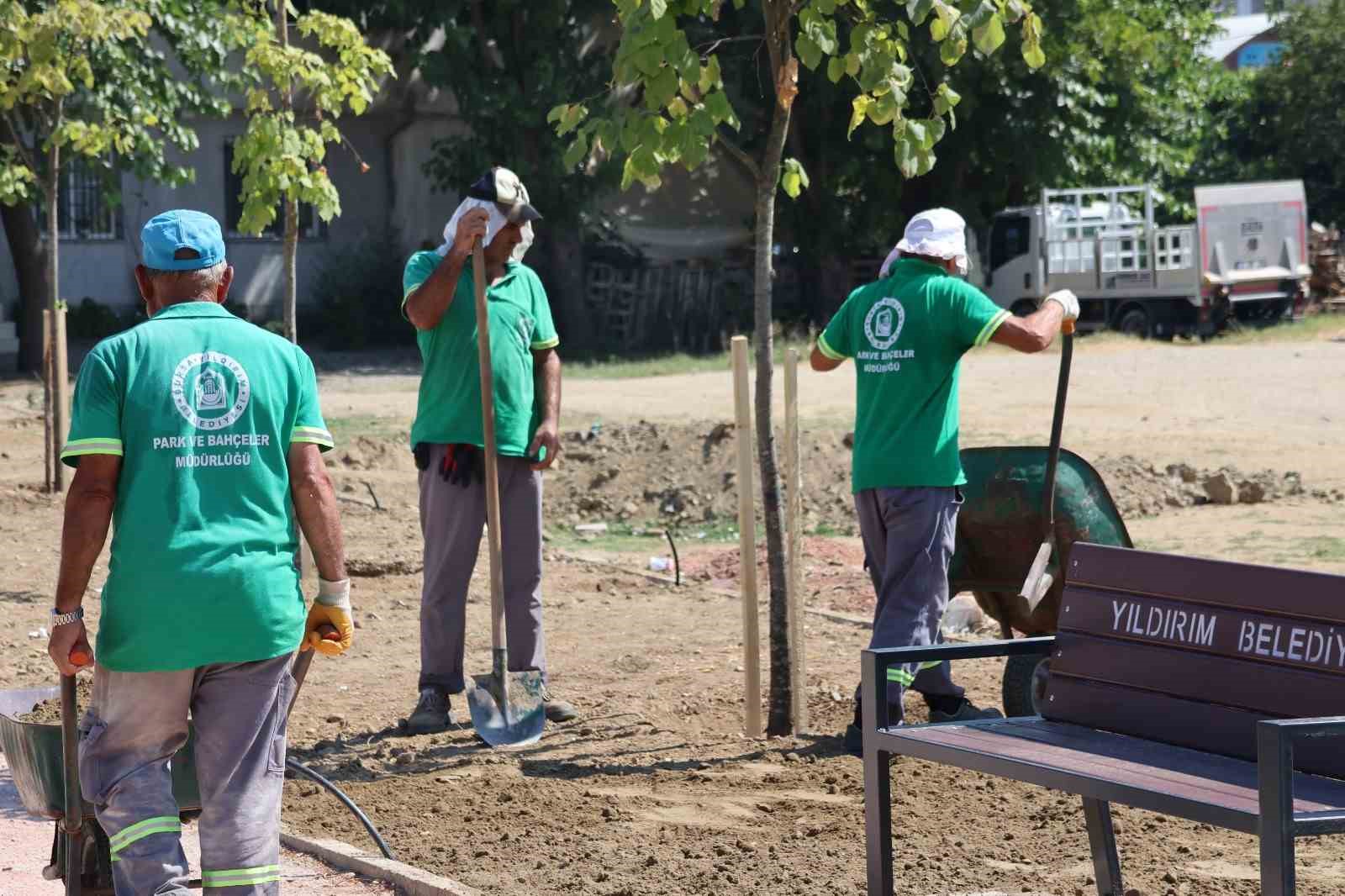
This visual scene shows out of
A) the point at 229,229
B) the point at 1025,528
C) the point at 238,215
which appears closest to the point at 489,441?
the point at 1025,528

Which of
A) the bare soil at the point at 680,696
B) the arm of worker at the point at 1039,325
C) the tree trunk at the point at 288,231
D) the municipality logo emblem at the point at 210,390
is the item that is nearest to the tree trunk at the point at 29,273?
the bare soil at the point at 680,696

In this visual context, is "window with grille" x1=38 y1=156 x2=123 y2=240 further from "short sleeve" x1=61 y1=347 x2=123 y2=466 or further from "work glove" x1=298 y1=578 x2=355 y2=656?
"short sleeve" x1=61 y1=347 x2=123 y2=466

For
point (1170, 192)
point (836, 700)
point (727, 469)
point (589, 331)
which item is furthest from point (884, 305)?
point (1170, 192)

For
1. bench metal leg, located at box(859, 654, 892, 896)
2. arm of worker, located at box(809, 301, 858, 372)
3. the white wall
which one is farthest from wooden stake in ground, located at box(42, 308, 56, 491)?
the white wall

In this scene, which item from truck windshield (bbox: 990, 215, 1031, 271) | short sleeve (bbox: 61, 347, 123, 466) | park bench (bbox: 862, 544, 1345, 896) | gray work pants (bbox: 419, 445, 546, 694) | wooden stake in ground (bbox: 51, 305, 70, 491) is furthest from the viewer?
truck windshield (bbox: 990, 215, 1031, 271)

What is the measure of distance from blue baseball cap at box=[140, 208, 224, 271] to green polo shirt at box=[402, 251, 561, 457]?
2.49 m

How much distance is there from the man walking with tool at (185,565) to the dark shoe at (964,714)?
3139 mm

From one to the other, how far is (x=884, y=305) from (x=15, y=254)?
19457mm

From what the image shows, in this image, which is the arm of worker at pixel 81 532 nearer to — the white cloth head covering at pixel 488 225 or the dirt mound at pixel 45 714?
the dirt mound at pixel 45 714

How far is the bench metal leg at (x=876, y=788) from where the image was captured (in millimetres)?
4266

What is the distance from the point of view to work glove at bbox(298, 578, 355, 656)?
13.5 ft

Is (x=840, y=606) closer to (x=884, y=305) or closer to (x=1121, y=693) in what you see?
(x=884, y=305)

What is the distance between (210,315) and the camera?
395cm

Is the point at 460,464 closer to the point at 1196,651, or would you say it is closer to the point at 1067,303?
the point at 1067,303
